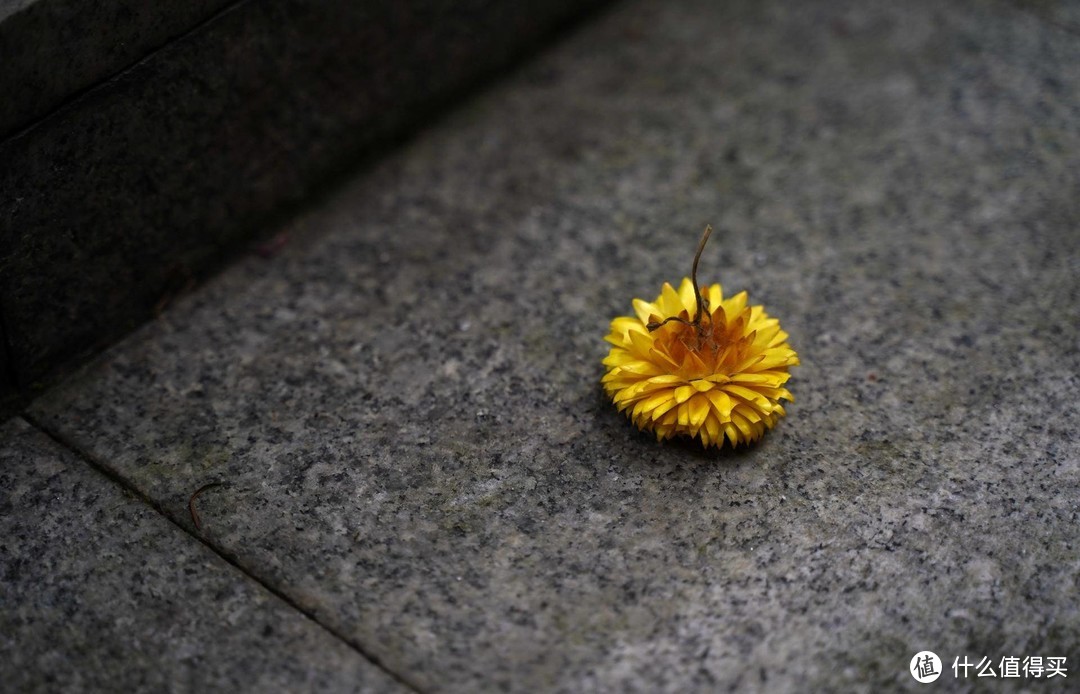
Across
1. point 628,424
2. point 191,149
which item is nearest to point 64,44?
point 191,149

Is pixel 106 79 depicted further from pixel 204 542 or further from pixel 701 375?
pixel 701 375

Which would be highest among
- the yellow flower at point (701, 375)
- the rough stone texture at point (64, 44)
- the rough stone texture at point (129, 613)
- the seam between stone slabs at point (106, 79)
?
the rough stone texture at point (64, 44)

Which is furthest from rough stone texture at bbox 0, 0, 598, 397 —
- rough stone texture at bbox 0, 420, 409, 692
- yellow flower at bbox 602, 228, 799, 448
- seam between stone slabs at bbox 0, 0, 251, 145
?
yellow flower at bbox 602, 228, 799, 448

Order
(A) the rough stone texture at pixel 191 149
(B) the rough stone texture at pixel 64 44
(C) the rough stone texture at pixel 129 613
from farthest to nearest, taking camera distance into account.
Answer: (A) the rough stone texture at pixel 191 149 → (B) the rough stone texture at pixel 64 44 → (C) the rough stone texture at pixel 129 613

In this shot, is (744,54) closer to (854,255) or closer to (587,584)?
(854,255)

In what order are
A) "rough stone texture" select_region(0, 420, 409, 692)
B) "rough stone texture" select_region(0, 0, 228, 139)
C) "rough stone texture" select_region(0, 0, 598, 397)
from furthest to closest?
"rough stone texture" select_region(0, 0, 598, 397)
"rough stone texture" select_region(0, 0, 228, 139)
"rough stone texture" select_region(0, 420, 409, 692)

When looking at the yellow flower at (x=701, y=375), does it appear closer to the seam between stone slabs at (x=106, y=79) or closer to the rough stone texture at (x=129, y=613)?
the rough stone texture at (x=129, y=613)

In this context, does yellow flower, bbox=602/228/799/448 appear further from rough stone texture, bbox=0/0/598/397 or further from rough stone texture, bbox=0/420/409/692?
rough stone texture, bbox=0/0/598/397

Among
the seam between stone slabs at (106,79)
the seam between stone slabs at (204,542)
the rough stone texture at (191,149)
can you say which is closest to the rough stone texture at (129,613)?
the seam between stone slabs at (204,542)
